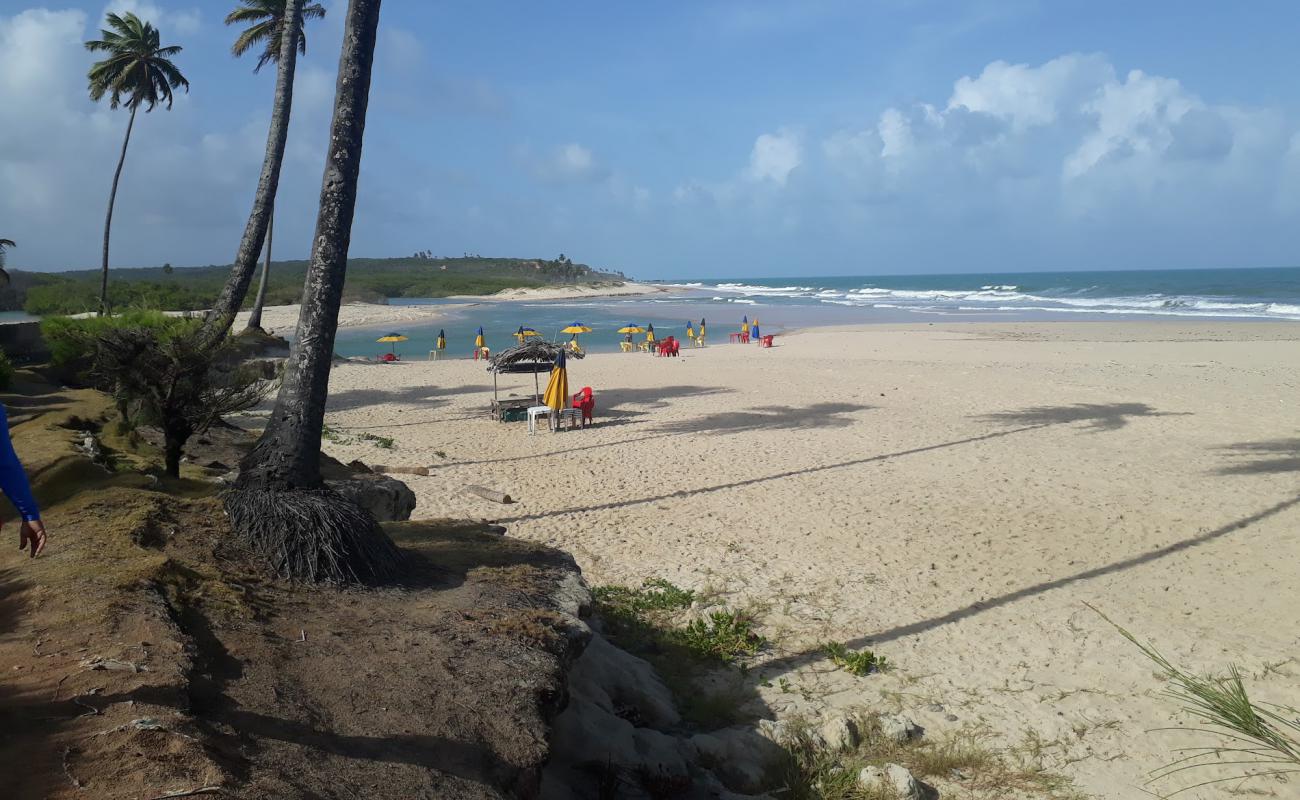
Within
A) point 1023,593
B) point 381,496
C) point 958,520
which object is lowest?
point 1023,593

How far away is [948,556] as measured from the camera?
763 centimetres

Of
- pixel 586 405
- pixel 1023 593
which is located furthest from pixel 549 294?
pixel 1023 593

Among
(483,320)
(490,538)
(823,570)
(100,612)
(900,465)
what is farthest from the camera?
(483,320)

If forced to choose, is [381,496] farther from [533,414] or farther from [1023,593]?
[533,414]

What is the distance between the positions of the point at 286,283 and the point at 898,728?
84.6 meters

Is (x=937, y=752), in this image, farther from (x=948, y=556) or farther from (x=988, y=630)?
(x=948, y=556)

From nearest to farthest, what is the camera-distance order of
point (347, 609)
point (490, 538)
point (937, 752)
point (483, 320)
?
1. point (347, 609)
2. point (937, 752)
3. point (490, 538)
4. point (483, 320)

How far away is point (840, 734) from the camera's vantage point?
4625 millimetres

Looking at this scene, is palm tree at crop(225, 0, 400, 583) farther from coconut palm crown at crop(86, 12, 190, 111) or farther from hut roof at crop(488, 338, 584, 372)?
coconut palm crown at crop(86, 12, 190, 111)

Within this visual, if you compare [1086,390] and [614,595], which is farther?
[1086,390]

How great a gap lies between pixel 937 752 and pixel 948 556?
3.36 meters

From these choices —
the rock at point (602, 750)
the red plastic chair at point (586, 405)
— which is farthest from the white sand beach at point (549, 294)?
the rock at point (602, 750)

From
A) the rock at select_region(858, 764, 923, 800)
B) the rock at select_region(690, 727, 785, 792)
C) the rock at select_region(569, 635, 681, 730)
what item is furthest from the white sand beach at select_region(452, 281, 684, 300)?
the rock at select_region(858, 764, 923, 800)

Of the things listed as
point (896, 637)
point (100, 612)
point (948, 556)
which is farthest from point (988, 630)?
point (100, 612)
